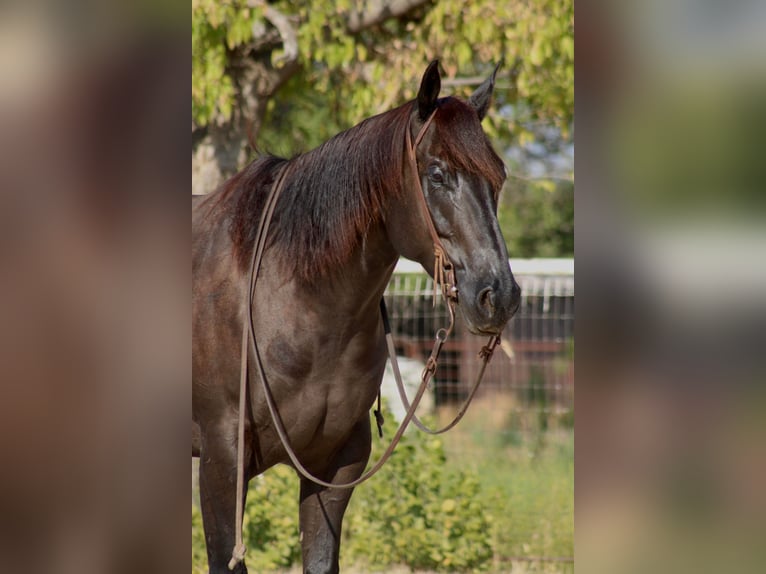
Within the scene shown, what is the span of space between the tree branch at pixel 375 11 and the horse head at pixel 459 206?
3.13m

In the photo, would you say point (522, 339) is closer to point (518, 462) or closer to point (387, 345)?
point (518, 462)

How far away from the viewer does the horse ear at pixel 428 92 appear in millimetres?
2346

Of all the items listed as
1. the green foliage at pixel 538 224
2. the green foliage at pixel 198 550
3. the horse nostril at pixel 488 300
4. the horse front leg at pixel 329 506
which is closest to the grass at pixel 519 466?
the green foliage at pixel 198 550

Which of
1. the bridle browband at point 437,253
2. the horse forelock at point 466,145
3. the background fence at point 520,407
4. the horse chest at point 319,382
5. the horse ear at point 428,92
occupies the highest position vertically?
the horse ear at point 428,92

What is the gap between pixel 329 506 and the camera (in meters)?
2.95

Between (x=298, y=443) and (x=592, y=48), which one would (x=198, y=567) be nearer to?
(x=298, y=443)

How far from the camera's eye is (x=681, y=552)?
2.33ft

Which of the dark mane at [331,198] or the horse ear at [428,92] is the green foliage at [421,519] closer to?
the dark mane at [331,198]

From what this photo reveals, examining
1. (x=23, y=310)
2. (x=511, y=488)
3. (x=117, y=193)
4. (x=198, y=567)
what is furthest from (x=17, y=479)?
(x=511, y=488)

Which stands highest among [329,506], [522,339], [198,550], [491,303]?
[491,303]

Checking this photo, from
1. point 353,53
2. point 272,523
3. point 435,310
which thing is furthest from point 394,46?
point 272,523

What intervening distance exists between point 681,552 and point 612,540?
0.06 metres

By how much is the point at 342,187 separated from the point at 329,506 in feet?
3.52

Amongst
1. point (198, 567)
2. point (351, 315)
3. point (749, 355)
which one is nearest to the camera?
point (749, 355)
